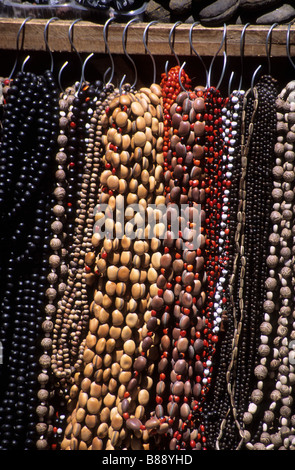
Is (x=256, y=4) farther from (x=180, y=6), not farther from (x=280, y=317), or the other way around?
(x=280, y=317)

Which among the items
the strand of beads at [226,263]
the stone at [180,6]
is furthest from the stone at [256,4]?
the strand of beads at [226,263]

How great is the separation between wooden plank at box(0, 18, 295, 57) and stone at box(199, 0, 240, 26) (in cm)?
3

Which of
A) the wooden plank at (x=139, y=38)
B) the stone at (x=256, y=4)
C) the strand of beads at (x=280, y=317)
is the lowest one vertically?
the strand of beads at (x=280, y=317)

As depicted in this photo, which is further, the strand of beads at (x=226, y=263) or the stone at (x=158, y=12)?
Answer: the stone at (x=158, y=12)

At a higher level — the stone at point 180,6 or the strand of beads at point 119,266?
the stone at point 180,6

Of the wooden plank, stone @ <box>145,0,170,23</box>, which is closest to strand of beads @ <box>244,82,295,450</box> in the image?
the wooden plank

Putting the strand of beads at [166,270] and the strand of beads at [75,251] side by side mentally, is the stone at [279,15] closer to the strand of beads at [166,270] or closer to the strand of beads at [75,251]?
the strand of beads at [166,270]

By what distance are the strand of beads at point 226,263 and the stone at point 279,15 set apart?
0.68 feet

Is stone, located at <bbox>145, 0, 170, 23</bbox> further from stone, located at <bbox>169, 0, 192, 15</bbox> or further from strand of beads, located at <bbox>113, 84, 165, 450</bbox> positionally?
strand of beads, located at <bbox>113, 84, 165, 450</bbox>

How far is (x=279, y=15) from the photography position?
1153 millimetres

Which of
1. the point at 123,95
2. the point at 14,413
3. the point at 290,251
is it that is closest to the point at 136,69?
the point at 123,95

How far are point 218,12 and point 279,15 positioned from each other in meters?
Answer: 0.15

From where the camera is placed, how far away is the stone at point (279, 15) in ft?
3.78

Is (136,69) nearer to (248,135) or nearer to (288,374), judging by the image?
(248,135)
